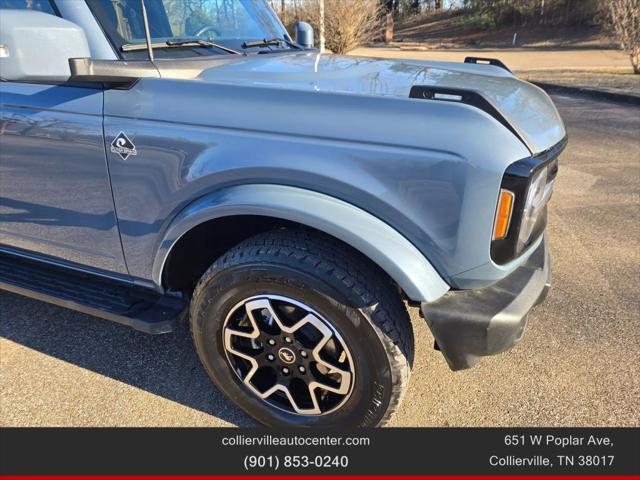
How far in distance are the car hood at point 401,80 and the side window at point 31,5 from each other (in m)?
0.79

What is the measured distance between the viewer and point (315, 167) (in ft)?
5.46

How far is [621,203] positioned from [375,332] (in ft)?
13.7

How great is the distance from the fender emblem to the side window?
74 centimetres

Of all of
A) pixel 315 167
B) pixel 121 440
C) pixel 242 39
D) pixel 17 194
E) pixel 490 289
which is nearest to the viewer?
pixel 315 167

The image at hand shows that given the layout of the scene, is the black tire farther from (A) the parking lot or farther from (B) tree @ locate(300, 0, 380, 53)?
(B) tree @ locate(300, 0, 380, 53)

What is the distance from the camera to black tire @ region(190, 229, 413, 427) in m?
1.77

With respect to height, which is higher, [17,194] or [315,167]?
[315,167]

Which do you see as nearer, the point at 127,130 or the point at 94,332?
the point at 127,130

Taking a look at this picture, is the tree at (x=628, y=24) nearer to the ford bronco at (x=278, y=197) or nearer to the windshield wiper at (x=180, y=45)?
the ford bronco at (x=278, y=197)

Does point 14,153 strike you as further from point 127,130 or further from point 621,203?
point 621,203

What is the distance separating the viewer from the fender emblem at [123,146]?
6.25 ft

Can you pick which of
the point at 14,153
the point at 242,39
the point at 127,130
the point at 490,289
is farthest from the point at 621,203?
the point at 14,153

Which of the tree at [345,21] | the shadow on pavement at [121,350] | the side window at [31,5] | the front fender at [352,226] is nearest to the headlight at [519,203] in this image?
Result: the front fender at [352,226]

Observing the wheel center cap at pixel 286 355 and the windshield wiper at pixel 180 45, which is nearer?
the wheel center cap at pixel 286 355
